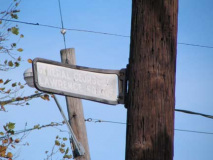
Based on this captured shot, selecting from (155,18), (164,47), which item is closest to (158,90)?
(164,47)

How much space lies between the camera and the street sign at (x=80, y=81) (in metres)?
3.76

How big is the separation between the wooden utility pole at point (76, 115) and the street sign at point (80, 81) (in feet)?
13.1

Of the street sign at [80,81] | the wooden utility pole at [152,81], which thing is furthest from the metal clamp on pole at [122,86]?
the wooden utility pole at [152,81]

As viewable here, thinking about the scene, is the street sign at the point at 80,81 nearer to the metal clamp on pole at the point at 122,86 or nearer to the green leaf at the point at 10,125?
the metal clamp on pole at the point at 122,86

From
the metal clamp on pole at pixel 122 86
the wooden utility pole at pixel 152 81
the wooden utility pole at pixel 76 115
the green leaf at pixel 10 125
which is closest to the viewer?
the wooden utility pole at pixel 152 81

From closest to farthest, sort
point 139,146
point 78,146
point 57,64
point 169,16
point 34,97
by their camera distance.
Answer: point 139,146 → point 169,16 → point 57,64 → point 78,146 → point 34,97

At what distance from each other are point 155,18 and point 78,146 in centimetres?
475

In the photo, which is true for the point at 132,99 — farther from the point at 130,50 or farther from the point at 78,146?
the point at 78,146

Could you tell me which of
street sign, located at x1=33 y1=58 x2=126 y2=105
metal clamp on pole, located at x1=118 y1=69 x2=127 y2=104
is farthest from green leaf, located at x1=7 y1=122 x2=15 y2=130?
metal clamp on pole, located at x1=118 y1=69 x2=127 y2=104

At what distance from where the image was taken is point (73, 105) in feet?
26.3

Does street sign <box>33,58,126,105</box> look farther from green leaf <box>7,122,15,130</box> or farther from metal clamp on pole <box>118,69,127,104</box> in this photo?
green leaf <box>7,122,15,130</box>

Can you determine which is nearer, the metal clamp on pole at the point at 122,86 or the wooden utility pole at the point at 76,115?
the metal clamp on pole at the point at 122,86

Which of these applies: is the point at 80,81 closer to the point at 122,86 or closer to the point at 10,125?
the point at 122,86

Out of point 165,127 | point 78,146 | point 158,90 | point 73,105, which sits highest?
point 158,90
